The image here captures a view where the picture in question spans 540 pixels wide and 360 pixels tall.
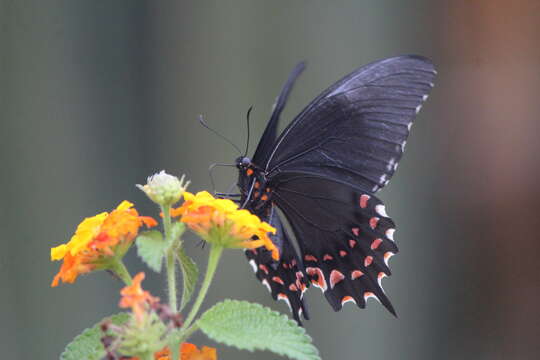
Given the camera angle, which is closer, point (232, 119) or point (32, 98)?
point (32, 98)

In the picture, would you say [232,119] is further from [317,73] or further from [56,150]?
[56,150]

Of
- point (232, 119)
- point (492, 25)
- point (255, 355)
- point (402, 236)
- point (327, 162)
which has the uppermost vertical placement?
point (492, 25)

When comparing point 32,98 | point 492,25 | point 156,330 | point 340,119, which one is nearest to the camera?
point 156,330

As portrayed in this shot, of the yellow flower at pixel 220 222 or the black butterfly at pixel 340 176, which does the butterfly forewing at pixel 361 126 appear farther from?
the yellow flower at pixel 220 222

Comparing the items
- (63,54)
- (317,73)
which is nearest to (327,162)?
(317,73)

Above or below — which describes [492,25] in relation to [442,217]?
above

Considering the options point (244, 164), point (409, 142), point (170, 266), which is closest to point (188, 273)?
point (170, 266)

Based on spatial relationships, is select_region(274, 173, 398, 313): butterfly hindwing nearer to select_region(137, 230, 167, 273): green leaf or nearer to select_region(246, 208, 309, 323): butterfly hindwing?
select_region(246, 208, 309, 323): butterfly hindwing

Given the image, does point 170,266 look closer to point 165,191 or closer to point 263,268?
point 165,191
